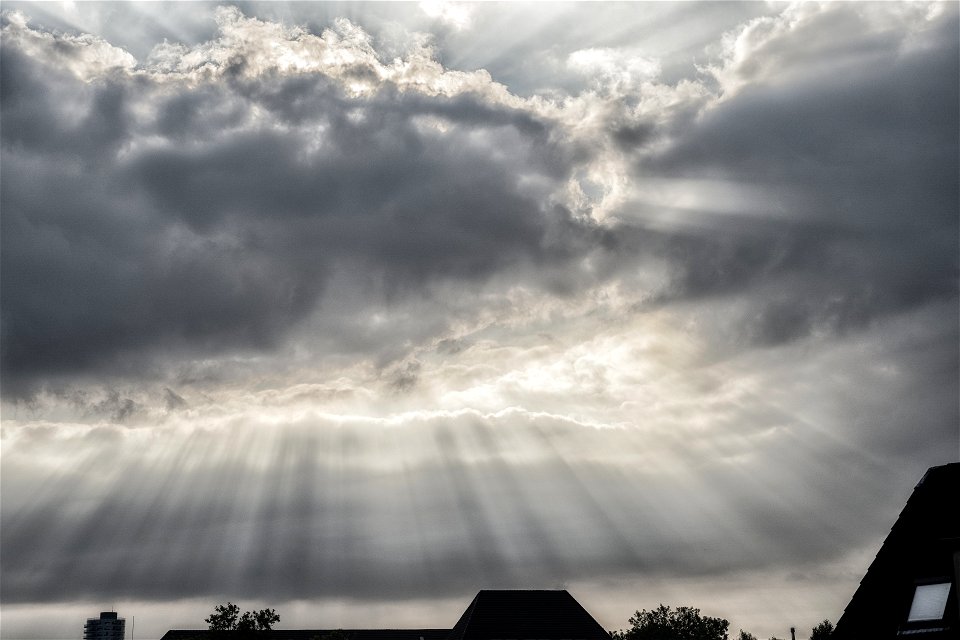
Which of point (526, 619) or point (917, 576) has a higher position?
point (526, 619)

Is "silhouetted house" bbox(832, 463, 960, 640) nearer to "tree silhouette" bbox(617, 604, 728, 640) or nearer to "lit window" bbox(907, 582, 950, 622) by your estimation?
"lit window" bbox(907, 582, 950, 622)

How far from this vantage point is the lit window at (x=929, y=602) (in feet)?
109

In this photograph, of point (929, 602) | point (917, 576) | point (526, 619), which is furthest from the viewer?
point (526, 619)

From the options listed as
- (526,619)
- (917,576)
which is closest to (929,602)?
(917,576)

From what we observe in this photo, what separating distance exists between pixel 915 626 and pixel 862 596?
2526 millimetres

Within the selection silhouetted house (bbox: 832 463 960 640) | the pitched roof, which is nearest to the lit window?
silhouetted house (bbox: 832 463 960 640)

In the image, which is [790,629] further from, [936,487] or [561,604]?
[936,487]

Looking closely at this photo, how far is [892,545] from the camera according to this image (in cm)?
3612

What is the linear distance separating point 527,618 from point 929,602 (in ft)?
305

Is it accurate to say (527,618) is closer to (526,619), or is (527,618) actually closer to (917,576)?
(526,619)

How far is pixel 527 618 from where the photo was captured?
12244cm

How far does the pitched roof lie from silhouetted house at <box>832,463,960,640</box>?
87487mm

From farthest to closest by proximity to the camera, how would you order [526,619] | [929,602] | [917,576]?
[526,619] < [917,576] < [929,602]

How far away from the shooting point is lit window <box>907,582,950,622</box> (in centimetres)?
3338
